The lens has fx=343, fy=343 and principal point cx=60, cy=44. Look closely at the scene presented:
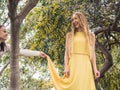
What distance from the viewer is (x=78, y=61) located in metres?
4.14

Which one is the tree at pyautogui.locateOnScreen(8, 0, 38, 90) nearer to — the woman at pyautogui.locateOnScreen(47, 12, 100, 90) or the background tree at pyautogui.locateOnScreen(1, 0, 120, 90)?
the woman at pyautogui.locateOnScreen(47, 12, 100, 90)

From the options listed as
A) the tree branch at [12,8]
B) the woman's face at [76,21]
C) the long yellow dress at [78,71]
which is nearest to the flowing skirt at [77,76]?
the long yellow dress at [78,71]

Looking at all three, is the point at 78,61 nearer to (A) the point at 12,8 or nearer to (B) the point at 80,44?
(B) the point at 80,44

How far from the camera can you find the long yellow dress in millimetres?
4051

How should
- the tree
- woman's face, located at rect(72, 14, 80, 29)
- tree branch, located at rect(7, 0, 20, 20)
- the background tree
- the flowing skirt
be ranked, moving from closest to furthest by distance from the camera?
the flowing skirt
woman's face, located at rect(72, 14, 80, 29)
the tree
tree branch, located at rect(7, 0, 20, 20)
the background tree

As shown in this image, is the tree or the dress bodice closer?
the dress bodice

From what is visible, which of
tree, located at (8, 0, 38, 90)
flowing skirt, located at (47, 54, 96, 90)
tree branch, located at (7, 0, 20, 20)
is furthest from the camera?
tree branch, located at (7, 0, 20, 20)

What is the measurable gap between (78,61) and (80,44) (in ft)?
0.69

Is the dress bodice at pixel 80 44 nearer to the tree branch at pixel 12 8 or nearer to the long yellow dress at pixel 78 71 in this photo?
the long yellow dress at pixel 78 71

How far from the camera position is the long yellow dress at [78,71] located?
4.05 metres

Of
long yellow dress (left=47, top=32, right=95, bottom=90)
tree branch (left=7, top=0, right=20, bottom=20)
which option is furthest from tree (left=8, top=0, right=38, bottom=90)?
long yellow dress (left=47, top=32, right=95, bottom=90)

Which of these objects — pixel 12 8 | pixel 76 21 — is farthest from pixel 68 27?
pixel 76 21

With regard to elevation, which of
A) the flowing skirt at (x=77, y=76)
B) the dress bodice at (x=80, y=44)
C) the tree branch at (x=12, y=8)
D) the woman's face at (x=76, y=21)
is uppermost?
the tree branch at (x=12, y=8)

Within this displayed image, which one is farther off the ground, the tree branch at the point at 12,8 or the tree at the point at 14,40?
the tree branch at the point at 12,8
